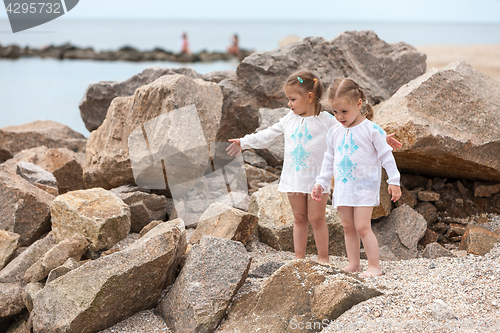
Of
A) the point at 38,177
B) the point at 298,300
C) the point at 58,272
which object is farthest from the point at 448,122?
the point at 38,177

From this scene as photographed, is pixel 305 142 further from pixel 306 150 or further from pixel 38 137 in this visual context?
pixel 38 137

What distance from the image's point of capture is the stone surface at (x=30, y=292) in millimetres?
2973

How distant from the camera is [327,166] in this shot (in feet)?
9.46

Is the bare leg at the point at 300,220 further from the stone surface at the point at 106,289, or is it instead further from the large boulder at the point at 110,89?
the large boulder at the point at 110,89

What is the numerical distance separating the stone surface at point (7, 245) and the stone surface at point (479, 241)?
3.49 metres

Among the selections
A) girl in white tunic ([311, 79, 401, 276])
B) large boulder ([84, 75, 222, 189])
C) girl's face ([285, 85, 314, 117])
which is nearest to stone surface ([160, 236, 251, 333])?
girl in white tunic ([311, 79, 401, 276])

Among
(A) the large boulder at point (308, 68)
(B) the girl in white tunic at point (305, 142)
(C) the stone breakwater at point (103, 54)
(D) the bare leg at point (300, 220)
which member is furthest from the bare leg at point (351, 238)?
(C) the stone breakwater at point (103, 54)

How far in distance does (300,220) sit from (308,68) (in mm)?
2413

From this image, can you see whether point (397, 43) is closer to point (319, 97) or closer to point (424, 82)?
point (424, 82)

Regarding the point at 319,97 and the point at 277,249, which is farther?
the point at 277,249

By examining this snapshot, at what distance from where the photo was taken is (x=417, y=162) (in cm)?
377

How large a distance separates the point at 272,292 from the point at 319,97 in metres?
1.31

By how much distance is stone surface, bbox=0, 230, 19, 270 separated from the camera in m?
3.45

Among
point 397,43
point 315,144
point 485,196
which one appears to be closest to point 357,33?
point 397,43
